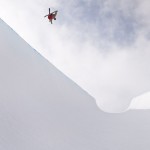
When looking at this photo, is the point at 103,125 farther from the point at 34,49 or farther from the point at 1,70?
the point at 34,49

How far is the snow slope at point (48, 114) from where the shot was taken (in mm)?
11133

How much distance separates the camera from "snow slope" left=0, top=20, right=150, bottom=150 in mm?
11133

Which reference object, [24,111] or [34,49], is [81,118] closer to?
[24,111]

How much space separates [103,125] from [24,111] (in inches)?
201

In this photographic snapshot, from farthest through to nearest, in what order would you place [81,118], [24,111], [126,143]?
[81,118]
[126,143]
[24,111]

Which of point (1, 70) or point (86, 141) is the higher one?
point (1, 70)

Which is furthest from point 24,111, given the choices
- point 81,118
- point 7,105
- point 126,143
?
point 126,143

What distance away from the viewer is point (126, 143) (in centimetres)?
1361

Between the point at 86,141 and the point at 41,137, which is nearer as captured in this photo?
the point at 41,137

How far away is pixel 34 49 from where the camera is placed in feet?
64.7

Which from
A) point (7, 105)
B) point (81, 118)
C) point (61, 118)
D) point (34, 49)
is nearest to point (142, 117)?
point (81, 118)

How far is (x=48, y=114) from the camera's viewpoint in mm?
13547

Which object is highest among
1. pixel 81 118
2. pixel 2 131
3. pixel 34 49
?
pixel 34 49

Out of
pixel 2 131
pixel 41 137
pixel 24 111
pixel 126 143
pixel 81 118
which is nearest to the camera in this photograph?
pixel 2 131
